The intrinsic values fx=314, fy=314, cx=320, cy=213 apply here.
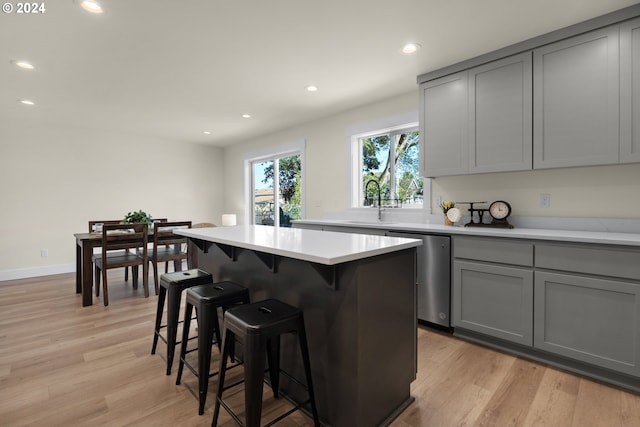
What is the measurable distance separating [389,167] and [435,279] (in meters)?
1.68

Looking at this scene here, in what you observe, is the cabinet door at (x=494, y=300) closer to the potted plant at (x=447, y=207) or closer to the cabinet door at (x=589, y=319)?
the cabinet door at (x=589, y=319)

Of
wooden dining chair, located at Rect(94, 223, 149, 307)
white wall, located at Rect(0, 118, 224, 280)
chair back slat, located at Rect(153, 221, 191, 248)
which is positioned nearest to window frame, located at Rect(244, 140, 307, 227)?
white wall, located at Rect(0, 118, 224, 280)

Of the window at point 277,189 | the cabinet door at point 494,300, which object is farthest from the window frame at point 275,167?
the cabinet door at point 494,300

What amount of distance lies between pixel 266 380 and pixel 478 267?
5.75 ft

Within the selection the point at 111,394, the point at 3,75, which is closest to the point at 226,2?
the point at 111,394

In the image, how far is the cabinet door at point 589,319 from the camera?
1.86 metres

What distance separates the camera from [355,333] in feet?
4.68

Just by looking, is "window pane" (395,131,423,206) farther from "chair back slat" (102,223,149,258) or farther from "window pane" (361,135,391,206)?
"chair back slat" (102,223,149,258)

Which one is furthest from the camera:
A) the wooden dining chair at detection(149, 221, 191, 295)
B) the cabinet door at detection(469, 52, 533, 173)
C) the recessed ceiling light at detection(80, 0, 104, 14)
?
the wooden dining chair at detection(149, 221, 191, 295)

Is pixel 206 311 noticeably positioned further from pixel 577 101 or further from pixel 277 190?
pixel 277 190

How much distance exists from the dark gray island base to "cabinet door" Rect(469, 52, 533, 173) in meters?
1.46

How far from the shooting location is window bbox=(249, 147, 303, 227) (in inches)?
213

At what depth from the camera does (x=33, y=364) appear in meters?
2.21

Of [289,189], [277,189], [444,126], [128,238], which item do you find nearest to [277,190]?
[277,189]
